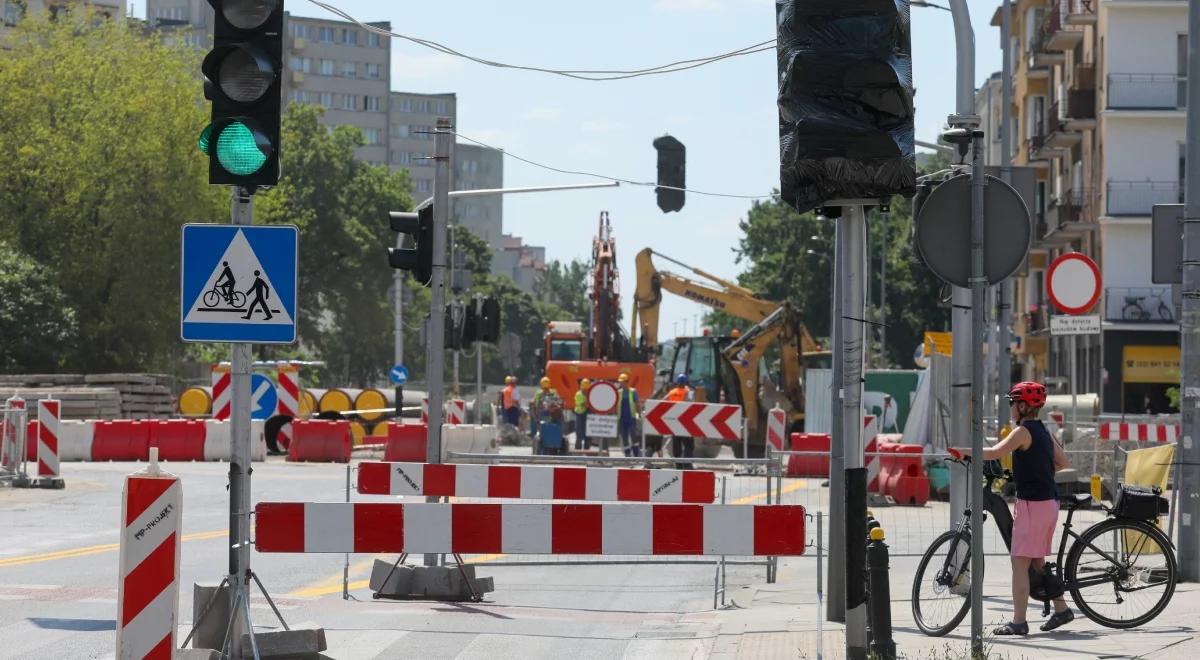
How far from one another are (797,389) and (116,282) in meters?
22.1

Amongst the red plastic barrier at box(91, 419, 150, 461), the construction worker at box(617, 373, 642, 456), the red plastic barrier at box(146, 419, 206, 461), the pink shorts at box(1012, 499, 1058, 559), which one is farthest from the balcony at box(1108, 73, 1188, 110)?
the pink shorts at box(1012, 499, 1058, 559)

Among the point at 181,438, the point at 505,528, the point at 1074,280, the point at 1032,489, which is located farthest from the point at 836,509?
the point at 181,438

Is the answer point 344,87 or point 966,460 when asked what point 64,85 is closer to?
point 966,460

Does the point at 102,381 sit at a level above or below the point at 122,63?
below

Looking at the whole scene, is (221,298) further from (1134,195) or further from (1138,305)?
(1134,195)

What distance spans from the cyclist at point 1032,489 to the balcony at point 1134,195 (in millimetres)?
49612

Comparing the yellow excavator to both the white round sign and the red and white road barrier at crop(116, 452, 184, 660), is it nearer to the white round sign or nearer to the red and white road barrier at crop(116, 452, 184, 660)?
the white round sign

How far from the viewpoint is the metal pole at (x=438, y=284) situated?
16.2 metres

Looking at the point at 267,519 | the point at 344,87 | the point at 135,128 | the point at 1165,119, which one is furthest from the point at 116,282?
the point at 344,87

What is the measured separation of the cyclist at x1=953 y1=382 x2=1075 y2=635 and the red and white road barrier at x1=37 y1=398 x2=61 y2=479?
729 inches

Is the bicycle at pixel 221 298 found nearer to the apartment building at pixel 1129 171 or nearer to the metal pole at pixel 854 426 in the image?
the metal pole at pixel 854 426

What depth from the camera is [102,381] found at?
4528cm

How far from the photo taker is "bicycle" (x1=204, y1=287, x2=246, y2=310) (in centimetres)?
980

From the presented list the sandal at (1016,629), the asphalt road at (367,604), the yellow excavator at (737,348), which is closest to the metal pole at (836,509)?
the asphalt road at (367,604)
